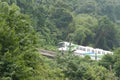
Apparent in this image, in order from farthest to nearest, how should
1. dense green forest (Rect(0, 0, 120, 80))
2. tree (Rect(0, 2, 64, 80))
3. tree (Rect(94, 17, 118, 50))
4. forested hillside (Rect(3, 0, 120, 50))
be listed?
tree (Rect(94, 17, 118, 50)) → forested hillside (Rect(3, 0, 120, 50)) → dense green forest (Rect(0, 0, 120, 80)) → tree (Rect(0, 2, 64, 80))

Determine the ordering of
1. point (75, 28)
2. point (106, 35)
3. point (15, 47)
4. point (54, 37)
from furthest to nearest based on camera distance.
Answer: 1. point (106, 35)
2. point (75, 28)
3. point (54, 37)
4. point (15, 47)

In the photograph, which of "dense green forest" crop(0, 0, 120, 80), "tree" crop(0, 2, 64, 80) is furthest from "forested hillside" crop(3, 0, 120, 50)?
"tree" crop(0, 2, 64, 80)

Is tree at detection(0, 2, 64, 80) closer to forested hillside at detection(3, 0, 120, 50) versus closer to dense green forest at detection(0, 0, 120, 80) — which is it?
dense green forest at detection(0, 0, 120, 80)

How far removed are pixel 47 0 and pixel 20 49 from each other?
2797 centimetres

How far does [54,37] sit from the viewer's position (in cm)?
3325

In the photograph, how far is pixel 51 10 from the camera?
36.0 metres

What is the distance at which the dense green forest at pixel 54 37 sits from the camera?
10781mm

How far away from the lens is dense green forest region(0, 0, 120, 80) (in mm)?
10781

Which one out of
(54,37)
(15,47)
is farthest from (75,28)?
(15,47)

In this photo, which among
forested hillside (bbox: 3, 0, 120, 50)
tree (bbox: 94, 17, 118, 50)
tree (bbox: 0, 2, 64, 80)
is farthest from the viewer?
tree (bbox: 94, 17, 118, 50)

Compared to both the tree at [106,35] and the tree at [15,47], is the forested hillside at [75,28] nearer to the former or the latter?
the tree at [106,35]

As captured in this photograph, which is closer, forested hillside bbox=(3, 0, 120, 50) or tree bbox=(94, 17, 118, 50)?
Result: forested hillside bbox=(3, 0, 120, 50)

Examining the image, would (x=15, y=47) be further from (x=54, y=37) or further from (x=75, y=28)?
(x=75, y=28)

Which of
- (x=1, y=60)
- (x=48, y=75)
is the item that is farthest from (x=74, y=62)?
(x=1, y=60)
